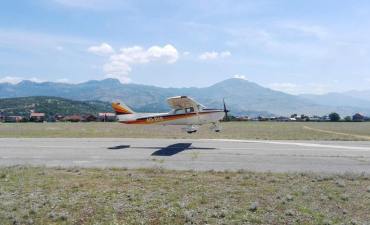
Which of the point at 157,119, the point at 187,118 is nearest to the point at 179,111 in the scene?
the point at 187,118

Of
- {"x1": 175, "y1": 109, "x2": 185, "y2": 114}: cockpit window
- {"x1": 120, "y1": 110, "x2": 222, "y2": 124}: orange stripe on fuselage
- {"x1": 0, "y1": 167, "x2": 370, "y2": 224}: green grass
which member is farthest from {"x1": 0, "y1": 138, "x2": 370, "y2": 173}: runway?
{"x1": 175, "y1": 109, "x2": 185, "y2": 114}: cockpit window

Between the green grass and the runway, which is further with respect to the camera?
the runway

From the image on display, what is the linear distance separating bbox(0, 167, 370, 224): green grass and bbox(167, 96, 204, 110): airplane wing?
12.9m

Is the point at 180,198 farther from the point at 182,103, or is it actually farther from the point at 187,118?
the point at 187,118

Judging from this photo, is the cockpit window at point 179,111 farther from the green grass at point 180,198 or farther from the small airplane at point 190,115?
the green grass at point 180,198

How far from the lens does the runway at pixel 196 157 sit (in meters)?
17.5

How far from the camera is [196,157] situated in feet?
66.4

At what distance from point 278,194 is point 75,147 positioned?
1592cm

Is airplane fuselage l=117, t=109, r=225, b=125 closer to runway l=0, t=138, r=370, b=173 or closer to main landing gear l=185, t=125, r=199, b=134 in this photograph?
main landing gear l=185, t=125, r=199, b=134

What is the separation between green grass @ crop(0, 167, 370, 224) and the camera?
31.5 ft

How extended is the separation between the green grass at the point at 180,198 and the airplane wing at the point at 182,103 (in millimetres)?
12883

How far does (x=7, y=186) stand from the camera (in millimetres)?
12453

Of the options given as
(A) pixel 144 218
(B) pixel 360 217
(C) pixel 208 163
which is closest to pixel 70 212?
Answer: (A) pixel 144 218

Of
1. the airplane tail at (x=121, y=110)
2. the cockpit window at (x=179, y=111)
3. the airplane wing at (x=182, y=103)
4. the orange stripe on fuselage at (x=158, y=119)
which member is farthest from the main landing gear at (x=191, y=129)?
the airplane tail at (x=121, y=110)
